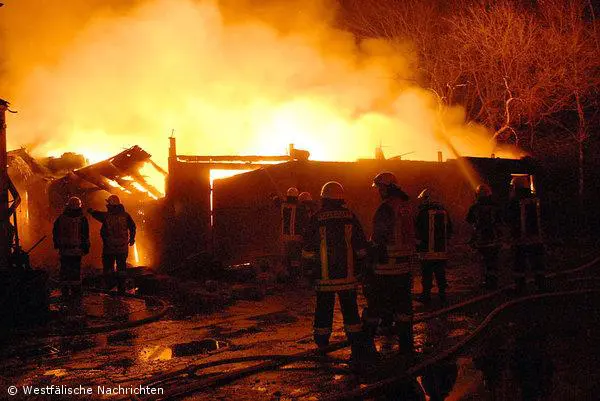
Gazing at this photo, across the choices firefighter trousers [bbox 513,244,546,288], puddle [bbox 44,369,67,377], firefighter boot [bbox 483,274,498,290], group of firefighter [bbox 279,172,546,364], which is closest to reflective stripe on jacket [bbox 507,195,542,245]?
firefighter trousers [bbox 513,244,546,288]

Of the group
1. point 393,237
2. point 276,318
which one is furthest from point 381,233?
point 276,318

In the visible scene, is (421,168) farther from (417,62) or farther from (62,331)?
(62,331)

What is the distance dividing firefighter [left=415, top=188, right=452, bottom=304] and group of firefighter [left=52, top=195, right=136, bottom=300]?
586 centimetres

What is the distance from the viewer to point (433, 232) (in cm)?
916

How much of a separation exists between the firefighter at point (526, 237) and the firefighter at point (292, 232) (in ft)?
13.6

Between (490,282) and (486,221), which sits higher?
(486,221)

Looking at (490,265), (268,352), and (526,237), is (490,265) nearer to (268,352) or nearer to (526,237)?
(526,237)

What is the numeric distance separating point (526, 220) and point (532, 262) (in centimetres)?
73

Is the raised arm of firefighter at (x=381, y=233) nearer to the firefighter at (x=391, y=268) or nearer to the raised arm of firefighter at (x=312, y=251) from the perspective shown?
the firefighter at (x=391, y=268)

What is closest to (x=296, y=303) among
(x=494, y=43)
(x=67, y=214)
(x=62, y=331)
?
(x=62, y=331)

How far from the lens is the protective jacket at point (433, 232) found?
30.0 feet

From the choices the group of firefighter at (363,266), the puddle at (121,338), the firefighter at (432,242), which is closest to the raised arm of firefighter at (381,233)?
the group of firefighter at (363,266)

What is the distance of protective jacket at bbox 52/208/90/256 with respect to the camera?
10.3 meters

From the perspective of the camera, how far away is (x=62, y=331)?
7684 mm
